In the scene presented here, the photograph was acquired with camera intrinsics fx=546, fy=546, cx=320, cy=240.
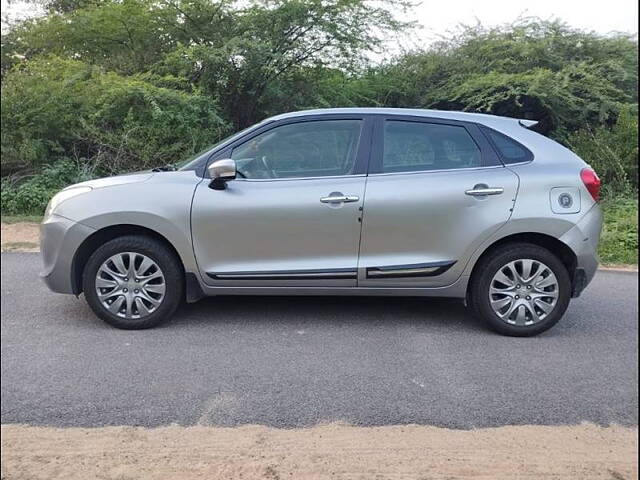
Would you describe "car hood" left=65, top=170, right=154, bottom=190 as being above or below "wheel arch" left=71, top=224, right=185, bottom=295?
above

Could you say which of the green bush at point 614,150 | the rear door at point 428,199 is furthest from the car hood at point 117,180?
the green bush at point 614,150

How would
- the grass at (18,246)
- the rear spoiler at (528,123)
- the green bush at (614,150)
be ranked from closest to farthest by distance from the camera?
the green bush at (614,150) → the rear spoiler at (528,123) → the grass at (18,246)

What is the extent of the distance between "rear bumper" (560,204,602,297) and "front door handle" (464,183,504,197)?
1.92 feet

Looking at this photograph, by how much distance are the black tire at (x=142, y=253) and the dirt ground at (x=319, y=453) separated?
4.59ft

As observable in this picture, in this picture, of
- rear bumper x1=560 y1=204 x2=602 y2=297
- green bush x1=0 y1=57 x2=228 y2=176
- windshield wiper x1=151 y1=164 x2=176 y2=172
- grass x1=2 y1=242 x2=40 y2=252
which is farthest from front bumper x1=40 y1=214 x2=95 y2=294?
rear bumper x1=560 y1=204 x2=602 y2=297

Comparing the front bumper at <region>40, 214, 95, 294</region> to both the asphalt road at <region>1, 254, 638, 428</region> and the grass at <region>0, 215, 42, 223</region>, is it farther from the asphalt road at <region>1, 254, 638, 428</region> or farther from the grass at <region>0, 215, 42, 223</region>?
the grass at <region>0, 215, 42, 223</region>

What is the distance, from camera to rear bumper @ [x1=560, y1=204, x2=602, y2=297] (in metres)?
3.88

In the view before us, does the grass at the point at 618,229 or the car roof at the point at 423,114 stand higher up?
the car roof at the point at 423,114

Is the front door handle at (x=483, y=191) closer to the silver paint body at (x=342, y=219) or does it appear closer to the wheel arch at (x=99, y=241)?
the silver paint body at (x=342, y=219)

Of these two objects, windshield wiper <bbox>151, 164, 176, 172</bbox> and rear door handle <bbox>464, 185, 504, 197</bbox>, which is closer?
rear door handle <bbox>464, 185, 504, 197</bbox>

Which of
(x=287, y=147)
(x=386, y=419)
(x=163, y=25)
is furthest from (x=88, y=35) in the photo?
(x=386, y=419)

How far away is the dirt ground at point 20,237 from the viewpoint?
6.89 meters

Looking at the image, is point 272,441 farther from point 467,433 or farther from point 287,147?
point 287,147

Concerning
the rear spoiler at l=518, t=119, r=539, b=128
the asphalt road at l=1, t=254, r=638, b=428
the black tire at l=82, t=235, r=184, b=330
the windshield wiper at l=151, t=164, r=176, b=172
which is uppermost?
the rear spoiler at l=518, t=119, r=539, b=128
